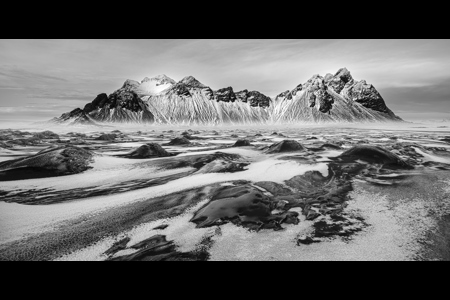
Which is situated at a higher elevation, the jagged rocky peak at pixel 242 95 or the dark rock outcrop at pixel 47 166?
the jagged rocky peak at pixel 242 95

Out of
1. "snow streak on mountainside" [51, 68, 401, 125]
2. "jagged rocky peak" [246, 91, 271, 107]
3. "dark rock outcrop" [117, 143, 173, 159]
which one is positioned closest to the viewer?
"dark rock outcrop" [117, 143, 173, 159]

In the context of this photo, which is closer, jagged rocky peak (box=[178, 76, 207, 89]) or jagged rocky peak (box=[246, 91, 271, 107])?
jagged rocky peak (box=[178, 76, 207, 89])

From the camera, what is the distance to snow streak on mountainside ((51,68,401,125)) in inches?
4988

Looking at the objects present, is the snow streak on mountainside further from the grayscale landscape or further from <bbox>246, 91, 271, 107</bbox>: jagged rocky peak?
the grayscale landscape

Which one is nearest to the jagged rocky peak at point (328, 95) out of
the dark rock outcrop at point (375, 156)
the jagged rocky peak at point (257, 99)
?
the jagged rocky peak at point (257, 99)

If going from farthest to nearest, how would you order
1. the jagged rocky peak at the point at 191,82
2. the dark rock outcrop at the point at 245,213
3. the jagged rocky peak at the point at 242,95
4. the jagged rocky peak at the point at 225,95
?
the jagged rocky peak at the point at 242,95
the jagged rocky peak at the point at 191,82
the jagged rocky peak at the point at 225,95
the dark rock outcrop at the point at 245,213

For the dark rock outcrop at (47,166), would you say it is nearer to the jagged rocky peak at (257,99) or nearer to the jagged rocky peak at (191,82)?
the jagged rocky peak at (191,82)

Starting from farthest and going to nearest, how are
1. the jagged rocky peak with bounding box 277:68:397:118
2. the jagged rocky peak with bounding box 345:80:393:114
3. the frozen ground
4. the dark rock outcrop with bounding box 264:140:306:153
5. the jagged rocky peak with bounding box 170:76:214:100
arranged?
the jagged rocky peak with bounding box 345:80:393:114 → the jagged rocky peak with bounding box 277:68:397:118 → the jagged rocky peak with bounding box 170:76:214:100 → the dark rock outcrop with bounding box 264:140:306:153 → the frozen ground

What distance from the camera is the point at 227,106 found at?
164 metres

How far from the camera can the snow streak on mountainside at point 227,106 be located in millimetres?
126688

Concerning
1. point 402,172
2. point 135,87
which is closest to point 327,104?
point 135,87

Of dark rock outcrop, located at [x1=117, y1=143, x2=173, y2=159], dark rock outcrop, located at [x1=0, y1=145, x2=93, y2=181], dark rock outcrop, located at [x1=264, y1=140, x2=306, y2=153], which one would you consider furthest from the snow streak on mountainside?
dark rock outcrop, located at [x1=264, y1=140, x2=306, y2=153]

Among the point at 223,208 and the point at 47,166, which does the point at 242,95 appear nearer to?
the point at 47,166
